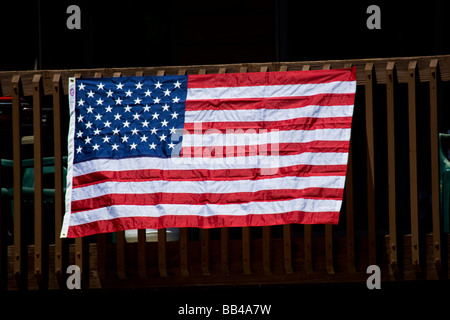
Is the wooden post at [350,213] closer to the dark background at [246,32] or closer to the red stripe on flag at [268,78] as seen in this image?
the red stripe on flag at [268,78]

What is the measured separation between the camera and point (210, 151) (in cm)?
629

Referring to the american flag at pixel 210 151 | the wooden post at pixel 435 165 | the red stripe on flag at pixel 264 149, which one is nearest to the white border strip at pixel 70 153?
the american flag at pixel 210 151

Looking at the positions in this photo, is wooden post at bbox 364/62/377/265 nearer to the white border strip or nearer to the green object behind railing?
the green object behind railing

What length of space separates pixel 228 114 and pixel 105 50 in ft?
11.0

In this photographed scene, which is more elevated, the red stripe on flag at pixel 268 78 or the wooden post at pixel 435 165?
the red stripe on flag at pixel 268 78

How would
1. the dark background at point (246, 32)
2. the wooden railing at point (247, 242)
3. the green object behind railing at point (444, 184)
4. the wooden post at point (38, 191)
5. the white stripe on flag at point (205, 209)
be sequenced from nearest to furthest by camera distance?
the white stripe on flag at point (205, 209) < the wooden railing at point (247, 242) < the wooden post at point (38, 191) < the green object behind railing at point (444, 184) < the dark background at point (246, 32)

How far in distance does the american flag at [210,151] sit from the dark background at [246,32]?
2459 mm

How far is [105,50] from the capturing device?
9281mm

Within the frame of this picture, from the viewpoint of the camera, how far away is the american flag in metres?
6.23

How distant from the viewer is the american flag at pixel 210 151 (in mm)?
6227

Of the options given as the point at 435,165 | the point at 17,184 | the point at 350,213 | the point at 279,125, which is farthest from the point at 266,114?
the point at 17,184

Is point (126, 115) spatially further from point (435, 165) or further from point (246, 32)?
point (246, 32)

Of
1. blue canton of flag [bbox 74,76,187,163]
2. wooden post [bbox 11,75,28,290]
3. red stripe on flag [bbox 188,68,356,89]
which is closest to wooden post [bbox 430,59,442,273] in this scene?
red stripe on flag [bbox 188,68,356,89]

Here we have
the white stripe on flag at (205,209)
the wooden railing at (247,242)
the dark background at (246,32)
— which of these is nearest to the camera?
the white stripe on flag at (205,209)
